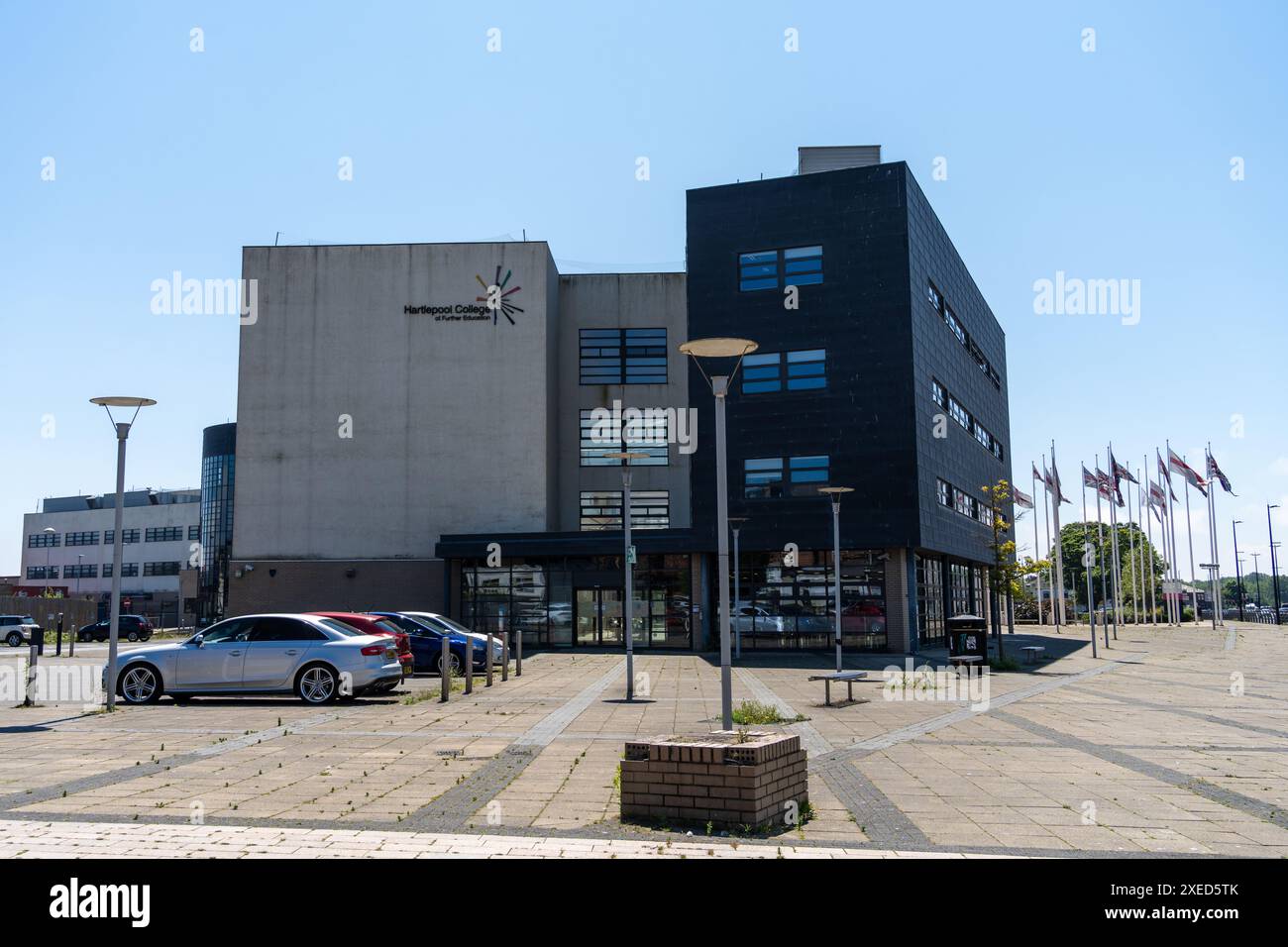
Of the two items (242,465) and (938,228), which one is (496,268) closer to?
(242,465)

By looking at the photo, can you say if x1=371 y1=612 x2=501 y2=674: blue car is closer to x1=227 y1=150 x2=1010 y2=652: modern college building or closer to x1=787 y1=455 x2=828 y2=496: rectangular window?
x1=227 y1=150 x2=1010 y2=652: modern college building

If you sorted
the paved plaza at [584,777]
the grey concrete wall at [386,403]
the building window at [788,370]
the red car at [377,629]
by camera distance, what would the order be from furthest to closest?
1. the grey concrete wall at [386,403]
2. the building window at [788,370]
3. the red car at [377,629]
4. the paved plaza at [584,777]

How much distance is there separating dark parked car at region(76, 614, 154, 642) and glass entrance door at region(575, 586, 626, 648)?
21.6 meters


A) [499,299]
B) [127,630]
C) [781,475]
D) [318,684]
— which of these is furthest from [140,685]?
[127,630]

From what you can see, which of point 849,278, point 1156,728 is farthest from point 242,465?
point 1156,728

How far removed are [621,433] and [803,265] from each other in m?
11.6

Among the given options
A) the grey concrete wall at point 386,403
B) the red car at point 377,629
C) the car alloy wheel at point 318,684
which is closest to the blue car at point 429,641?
the red car at point 377,629

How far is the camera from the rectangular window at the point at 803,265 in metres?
34.3

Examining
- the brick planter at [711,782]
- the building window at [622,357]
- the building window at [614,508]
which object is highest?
the building window at [622,357]

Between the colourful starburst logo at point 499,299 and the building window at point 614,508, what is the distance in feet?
26.3

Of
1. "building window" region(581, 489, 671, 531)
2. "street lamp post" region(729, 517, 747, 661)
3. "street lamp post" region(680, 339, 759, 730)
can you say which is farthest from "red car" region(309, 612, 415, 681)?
"building window" region(581, 489, 671, 531)

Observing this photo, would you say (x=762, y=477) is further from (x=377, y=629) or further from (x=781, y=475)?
(x=377, y=629)

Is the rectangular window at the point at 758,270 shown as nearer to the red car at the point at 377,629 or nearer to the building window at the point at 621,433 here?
the building window at the point at 621,433

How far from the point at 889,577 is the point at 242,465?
2587 centimetres
